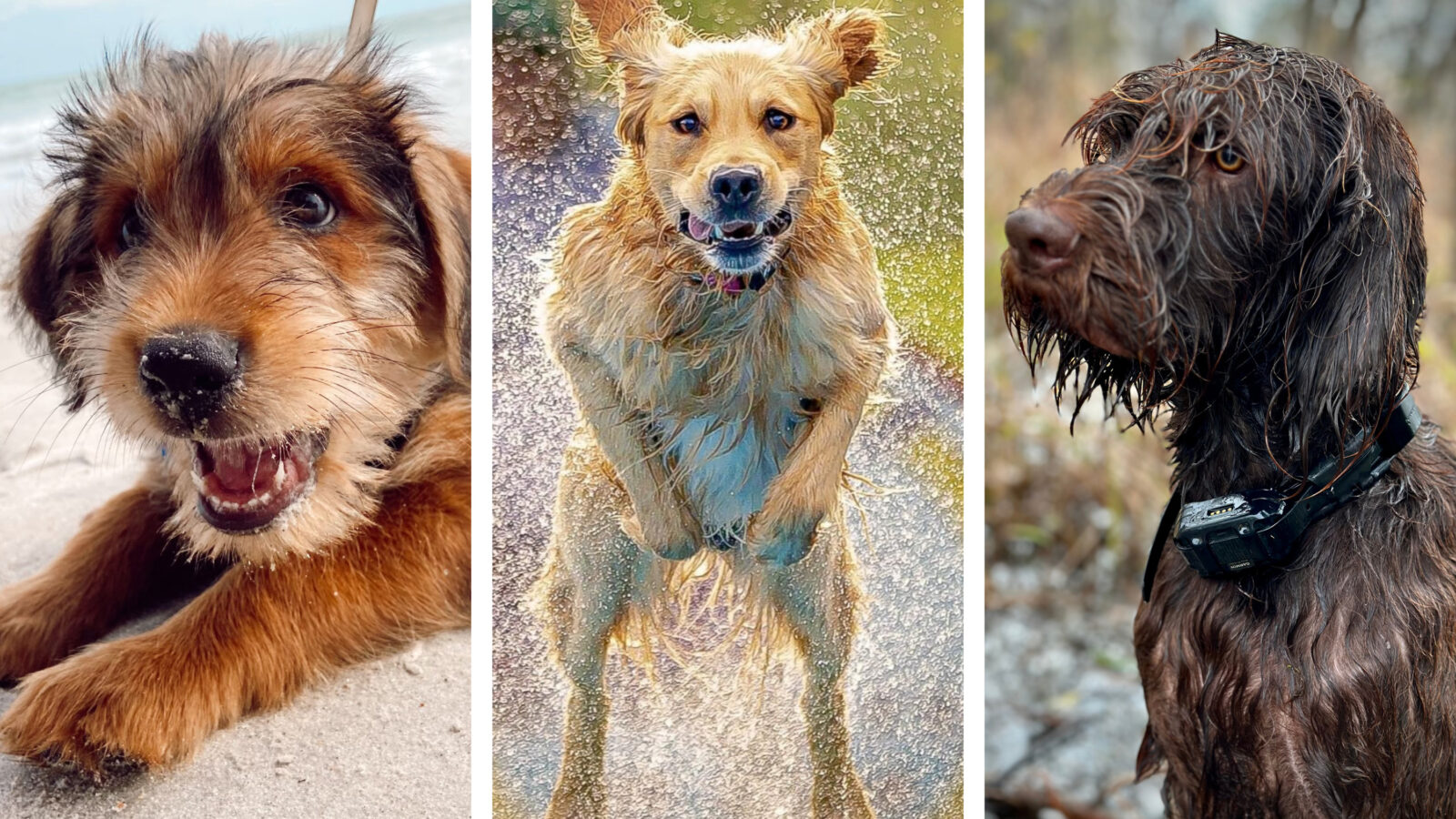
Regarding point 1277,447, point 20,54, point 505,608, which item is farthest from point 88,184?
point 1277,447

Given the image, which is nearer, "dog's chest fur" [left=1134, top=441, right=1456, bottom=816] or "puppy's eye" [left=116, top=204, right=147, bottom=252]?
"dog's chest fur" [left=1134, top=441, right=1456, bottom=816]

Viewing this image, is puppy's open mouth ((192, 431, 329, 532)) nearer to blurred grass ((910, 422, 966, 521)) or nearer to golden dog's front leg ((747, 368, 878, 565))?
golden dog's front leg ((747, 368, 878, 565))

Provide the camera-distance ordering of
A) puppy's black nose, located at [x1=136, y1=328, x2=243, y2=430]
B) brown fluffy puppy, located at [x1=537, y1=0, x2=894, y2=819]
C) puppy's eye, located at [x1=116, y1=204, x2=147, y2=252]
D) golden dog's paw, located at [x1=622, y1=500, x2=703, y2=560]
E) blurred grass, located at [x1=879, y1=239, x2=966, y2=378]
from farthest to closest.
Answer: blurred grass, located at [x1=879, y1=239, x2=966, y2=378], golden dog's paw, located at [x1=622, y1=500, x2=703, y2=560], brown fluffy puppy, located at [x1=537, y1=0, x2=894, y2=819], puppy's eye, located at [x1=116, y1=204, x2=147, y2=252], puppy's black nose, located at [x1=136, y1=328, x2=243, y2=430]

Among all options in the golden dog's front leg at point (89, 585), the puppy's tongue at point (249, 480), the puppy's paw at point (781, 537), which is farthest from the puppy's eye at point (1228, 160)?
the golden dog's front leg at point (89, 585)

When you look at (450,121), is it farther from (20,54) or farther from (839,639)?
(839,639)

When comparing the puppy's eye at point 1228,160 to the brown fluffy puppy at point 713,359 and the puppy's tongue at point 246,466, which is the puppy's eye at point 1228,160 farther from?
the puppy's tongue at point 246,466

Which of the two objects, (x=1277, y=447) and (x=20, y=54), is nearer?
(x=1277, y=447)

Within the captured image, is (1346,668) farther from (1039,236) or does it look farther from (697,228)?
(697,228)

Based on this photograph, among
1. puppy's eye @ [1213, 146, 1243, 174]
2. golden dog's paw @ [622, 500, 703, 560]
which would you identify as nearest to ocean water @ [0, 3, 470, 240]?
golden dog's paw @ [622, 500, 703, 560]
